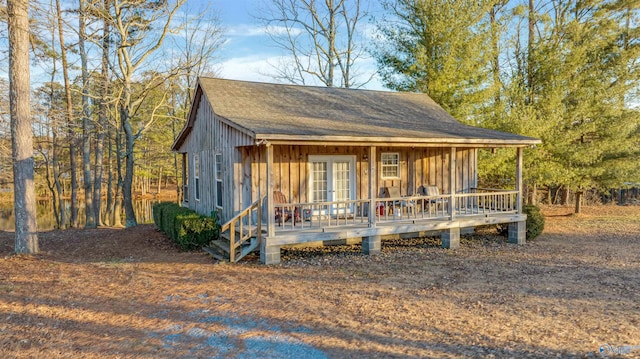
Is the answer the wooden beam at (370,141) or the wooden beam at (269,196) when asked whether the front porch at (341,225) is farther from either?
the wooden beam at (370,141)

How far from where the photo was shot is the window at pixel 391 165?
13.2 metres

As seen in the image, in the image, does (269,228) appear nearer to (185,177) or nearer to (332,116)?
(332,116)

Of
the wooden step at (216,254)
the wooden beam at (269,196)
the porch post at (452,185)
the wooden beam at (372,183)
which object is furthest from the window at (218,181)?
the porch post at (452,185)

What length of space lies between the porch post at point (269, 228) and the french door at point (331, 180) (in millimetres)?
2753

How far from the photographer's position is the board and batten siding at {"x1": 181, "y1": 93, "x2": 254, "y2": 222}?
10891 millimetres

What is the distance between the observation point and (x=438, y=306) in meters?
6.56

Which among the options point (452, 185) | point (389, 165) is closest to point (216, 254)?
point (389, 165)

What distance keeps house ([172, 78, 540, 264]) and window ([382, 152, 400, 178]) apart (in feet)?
0.11

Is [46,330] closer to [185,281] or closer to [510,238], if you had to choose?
[185,281]

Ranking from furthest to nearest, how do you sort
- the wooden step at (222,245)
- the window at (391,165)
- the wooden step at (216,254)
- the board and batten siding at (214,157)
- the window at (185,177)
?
1. the window at (185,177)
2. the window at (391,165)
3. the board and batten siding at (214,157)
4. the wooden step at (222,245)
5. the wooden step at (216,254)

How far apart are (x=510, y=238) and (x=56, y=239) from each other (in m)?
15.0

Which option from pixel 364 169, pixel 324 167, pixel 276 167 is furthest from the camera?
pixel 364 169

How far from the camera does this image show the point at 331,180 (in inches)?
482

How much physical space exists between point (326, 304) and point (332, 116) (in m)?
6.90
